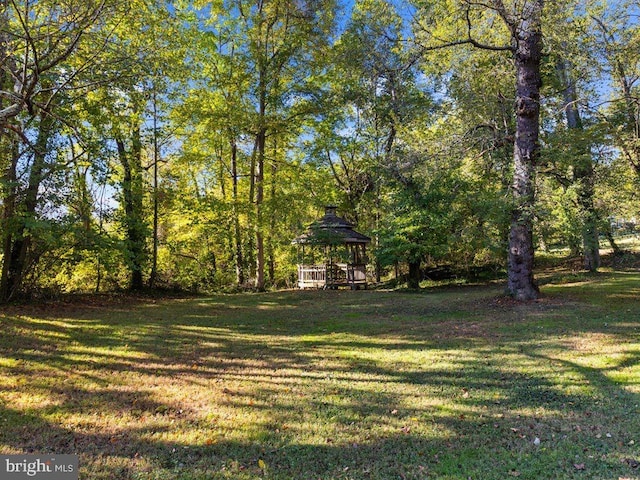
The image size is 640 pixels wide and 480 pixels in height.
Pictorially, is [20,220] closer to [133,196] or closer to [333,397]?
[133,196]

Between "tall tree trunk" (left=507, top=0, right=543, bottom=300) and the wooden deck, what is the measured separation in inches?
315

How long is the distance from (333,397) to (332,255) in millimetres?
13227

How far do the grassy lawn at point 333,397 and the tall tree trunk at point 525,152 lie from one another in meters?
1.91

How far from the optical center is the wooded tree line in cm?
912

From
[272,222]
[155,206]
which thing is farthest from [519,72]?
[155,206]

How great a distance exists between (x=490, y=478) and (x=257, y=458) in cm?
164

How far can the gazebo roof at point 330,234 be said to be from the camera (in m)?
16.8

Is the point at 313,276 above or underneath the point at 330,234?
underneath

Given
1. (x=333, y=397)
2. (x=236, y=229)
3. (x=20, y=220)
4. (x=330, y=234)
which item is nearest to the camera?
(x=333, y=397)

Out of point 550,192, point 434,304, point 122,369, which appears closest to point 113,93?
point 122,369

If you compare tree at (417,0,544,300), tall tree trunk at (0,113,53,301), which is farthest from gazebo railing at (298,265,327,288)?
tall tree trunk at (0,113,53,301)

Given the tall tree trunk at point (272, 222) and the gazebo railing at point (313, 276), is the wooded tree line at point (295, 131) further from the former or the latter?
the gazebo railing at point (313, 276)

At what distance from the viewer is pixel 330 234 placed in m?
16.8

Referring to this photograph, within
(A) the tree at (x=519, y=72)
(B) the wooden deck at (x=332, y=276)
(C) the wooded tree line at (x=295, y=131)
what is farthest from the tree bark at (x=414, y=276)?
(A) the tree at (x=519, y=72)
